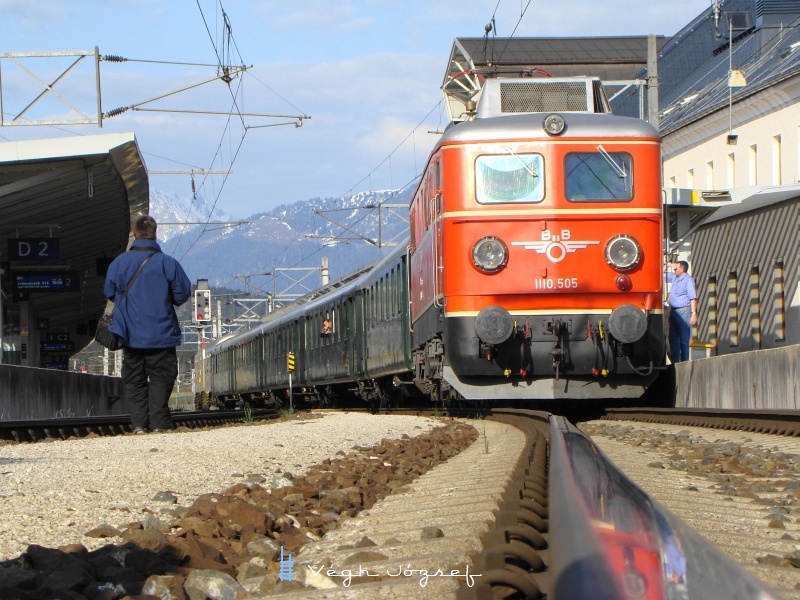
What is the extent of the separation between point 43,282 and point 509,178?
17.1 m

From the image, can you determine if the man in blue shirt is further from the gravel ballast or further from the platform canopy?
the platform canopy

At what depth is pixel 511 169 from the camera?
485 inches

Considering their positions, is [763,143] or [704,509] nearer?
[704,509]

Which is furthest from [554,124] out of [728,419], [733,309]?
[733,309]

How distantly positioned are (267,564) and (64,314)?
132ft

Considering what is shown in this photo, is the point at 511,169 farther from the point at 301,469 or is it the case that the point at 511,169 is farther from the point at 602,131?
the point at 301,469

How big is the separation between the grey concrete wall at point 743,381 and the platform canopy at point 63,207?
10.0 metres

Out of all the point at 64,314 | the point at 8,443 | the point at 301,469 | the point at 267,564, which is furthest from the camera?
the point at 64,314

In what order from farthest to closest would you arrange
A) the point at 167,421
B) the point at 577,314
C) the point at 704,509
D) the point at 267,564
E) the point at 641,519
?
the point at 577,314
the point at 167,421
the point at 704,509
the point at 267,564
the point at 641,519

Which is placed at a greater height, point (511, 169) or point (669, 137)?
point (669, 137)

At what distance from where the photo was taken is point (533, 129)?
484 inches

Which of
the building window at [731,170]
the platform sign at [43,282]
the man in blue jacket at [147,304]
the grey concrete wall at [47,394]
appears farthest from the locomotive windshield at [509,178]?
the building window at [731,170]

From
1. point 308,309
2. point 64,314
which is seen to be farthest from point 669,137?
point 64,314

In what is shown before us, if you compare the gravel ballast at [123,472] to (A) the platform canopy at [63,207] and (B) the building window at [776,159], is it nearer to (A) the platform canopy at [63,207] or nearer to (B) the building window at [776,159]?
(A) the platform canopy at [63,207]
